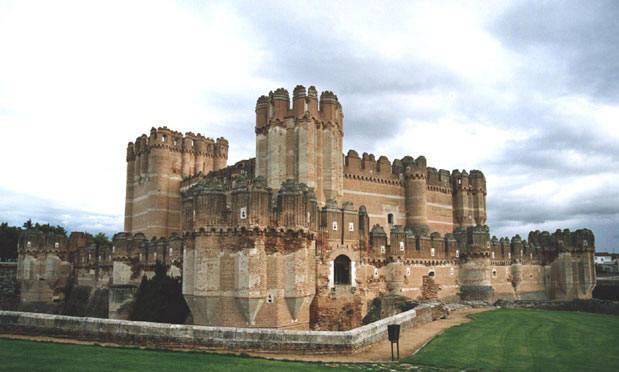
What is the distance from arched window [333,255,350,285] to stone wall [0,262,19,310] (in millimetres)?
38268

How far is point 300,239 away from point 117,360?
12.1 meters

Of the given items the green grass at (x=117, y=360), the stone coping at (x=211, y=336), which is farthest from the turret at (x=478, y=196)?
the green grass at (x=117, y=360)

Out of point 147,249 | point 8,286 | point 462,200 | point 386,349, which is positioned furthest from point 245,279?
point 8,286

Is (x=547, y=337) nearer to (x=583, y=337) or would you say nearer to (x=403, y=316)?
(x=583, y=337)

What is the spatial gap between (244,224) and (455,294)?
2372 cm

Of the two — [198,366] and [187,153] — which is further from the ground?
[187,153]

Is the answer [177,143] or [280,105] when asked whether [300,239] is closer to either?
[280,105]

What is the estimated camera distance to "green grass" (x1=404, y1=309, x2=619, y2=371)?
17.6 m

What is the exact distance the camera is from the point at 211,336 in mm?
18984

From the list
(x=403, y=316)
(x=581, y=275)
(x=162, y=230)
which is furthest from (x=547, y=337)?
(x=162, y=230)

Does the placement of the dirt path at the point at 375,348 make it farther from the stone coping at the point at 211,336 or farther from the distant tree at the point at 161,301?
the distant tree at the point at 161,301

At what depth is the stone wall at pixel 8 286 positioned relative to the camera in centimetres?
5395

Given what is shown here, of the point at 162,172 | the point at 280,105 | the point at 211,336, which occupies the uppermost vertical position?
the point at 280,105

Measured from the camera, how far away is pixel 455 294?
4181 cm
